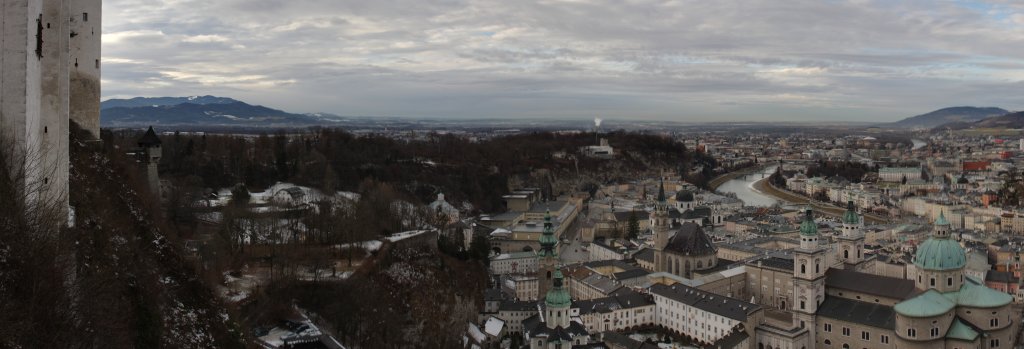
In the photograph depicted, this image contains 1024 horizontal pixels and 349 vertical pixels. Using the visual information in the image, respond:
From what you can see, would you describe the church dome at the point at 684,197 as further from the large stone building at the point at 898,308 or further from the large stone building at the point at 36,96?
the large stone building at the point at 36,96

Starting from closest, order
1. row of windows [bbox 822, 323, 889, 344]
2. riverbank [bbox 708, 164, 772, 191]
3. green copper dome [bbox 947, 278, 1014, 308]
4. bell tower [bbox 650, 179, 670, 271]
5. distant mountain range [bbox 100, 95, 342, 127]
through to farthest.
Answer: green copper dome [bbox 947, 278, 1014, 308] < row of windows [bbox 822, 323, 889, 344] < bell tower [bbox 650, 179, 670, 271] < riverbank [bbox 708, 164, 772, 191] < distant mountain range [bbox 100, 95, 342, 127]

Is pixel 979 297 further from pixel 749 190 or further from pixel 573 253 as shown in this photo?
pixel 749 190

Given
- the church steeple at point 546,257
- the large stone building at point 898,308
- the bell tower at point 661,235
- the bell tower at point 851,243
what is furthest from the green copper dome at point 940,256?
the church steeple at point 546,257

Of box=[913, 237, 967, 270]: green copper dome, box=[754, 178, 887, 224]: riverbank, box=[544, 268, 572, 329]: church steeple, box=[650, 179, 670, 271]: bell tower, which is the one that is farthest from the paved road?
box=[754, 178, 887, 224]: riverbank

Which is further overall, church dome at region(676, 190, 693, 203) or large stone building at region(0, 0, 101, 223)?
church dome at region(676, 190, 693, 203)

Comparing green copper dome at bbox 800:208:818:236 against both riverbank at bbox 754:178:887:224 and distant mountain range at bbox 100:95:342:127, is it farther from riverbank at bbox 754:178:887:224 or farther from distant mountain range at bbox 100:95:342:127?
distant mountain range at bbox 100:95:342:127

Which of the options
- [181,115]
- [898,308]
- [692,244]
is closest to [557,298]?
[898,308]

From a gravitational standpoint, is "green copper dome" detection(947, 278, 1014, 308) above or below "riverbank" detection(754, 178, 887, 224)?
above
